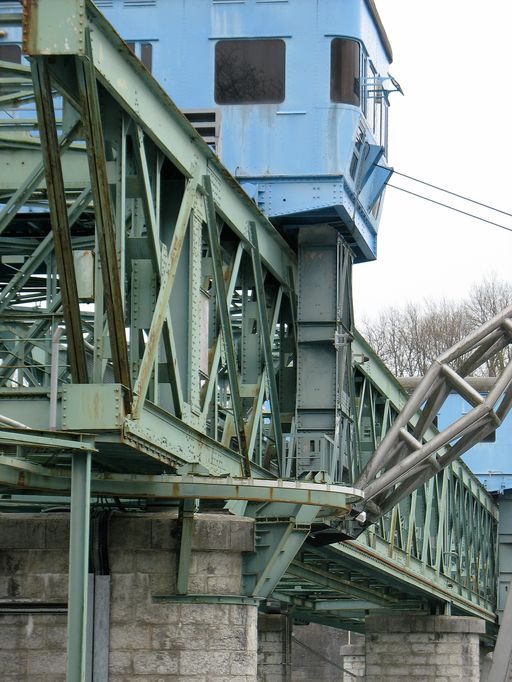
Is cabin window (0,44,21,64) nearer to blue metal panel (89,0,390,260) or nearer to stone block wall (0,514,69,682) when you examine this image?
blue metal panel (89,0,390,260)

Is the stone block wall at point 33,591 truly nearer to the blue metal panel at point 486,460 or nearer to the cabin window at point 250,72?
the cabin window at point 250,72

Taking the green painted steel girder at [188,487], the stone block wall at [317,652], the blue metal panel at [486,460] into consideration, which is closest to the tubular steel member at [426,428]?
the green painted steel girder at [188,487]

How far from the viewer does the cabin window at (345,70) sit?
74.1 feet

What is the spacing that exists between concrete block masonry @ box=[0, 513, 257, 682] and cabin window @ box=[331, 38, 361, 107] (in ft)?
24.1

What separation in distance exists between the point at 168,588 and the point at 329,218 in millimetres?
7252

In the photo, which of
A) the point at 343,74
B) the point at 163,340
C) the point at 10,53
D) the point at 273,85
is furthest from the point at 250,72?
the point at 163,340

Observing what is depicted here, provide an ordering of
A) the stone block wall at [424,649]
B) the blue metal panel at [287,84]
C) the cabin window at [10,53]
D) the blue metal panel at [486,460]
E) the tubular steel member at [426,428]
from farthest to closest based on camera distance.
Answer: the blue metal panel at [486,460]
the stone block wall at [424,649]
the tubular steel member at [426,428]
the cabin window at [10,53]
the blue metal panel at [287,84]

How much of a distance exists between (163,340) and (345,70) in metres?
7.39

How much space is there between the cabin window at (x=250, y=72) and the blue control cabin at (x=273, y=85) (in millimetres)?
14

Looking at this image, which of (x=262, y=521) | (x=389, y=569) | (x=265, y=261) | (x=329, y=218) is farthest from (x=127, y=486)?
(x=389, y=569)

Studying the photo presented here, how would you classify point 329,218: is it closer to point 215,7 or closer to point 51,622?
point 215,7

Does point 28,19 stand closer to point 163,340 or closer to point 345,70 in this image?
point 163,340

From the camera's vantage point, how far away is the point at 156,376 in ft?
55.1

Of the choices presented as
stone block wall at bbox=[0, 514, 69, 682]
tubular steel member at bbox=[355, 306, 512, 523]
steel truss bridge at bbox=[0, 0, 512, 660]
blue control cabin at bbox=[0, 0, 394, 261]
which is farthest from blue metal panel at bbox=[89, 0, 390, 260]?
stone block wall at bbox=[0, 514, 69, 682]
